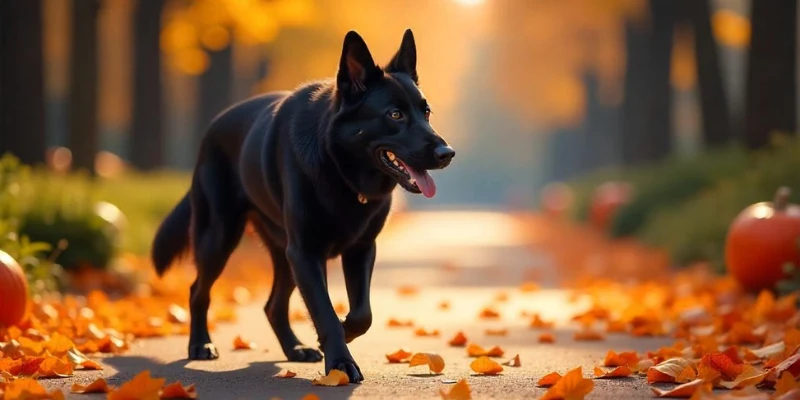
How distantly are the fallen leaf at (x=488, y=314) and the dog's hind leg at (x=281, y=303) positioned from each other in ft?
9.46

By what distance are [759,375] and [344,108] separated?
2299mm

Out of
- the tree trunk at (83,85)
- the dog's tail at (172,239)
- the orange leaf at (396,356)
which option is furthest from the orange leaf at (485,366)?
the tree trunk at (83,85)

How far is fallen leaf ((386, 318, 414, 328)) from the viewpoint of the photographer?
9211 millimetres

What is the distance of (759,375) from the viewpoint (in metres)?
5.44

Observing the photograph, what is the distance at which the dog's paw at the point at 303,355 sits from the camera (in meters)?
7.08

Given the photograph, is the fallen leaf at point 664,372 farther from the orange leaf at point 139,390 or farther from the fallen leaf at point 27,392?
the fallen leaf at point 27,392

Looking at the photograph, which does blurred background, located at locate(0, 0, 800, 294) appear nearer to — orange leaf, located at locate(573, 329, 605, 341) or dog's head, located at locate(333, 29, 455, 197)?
dog's head, located at locate(333, 29, 455, 197)

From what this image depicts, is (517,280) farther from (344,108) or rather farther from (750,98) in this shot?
(344,108)

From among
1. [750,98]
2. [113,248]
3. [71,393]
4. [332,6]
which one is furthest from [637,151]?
[71,393]

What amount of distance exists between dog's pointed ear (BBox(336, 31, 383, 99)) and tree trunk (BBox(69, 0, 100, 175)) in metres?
11.0

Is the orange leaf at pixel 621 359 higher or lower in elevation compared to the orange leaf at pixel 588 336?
higher

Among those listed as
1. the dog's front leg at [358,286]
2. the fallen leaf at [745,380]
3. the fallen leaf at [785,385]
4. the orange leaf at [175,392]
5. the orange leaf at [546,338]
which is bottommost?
the orange leaf at [546,338]

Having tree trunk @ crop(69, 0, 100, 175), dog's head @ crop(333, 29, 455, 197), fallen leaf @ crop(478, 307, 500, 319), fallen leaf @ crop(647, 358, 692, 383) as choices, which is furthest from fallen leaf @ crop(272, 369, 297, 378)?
tree trunk @ crop(69, 0, 100, 175)

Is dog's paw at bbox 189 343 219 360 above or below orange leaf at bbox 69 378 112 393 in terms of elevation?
below
